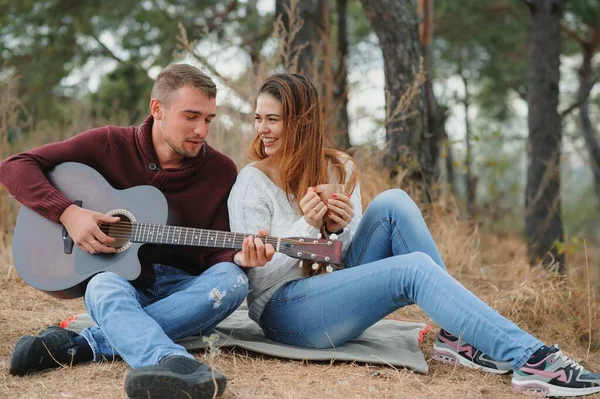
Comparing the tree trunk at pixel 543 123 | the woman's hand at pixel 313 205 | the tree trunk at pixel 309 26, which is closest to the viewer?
the woman's hand at pixel 313 205

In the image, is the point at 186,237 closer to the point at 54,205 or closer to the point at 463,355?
the point at 54,205

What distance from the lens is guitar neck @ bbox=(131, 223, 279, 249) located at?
9.29 ft

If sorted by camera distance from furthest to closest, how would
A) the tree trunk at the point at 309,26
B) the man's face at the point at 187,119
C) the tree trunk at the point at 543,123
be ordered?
the tree trunk at the point at 543,123 < the tree trunk at the point at 309,26 < the man's face at the point at 187,119

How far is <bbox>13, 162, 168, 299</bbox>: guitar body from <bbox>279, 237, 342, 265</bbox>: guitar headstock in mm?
579

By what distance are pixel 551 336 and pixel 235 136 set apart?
2657 mm

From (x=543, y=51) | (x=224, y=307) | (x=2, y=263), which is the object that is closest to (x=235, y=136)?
(x=2, y=263)

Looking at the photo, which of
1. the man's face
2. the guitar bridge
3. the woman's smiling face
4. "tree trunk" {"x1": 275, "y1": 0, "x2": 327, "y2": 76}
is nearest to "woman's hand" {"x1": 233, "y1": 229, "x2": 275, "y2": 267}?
the woman's smiling face

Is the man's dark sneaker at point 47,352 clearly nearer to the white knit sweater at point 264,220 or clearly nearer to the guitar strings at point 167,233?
the guitar strings at point 167,233

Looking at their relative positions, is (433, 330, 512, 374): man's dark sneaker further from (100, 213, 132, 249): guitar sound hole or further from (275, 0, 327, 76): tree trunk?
(275, 0, 327, 76): tree trunk

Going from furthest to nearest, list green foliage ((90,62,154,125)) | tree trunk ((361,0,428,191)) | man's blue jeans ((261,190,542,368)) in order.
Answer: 1. green foliage ((90,62,154,125))
2. tree trunk ((361,0,428,191))
3. man's blue jeans ((261,190,542,368))

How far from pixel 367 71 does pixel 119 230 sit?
3.81 meters

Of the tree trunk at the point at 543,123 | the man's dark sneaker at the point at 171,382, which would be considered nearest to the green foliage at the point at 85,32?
the tree trunk at the point at 543,123

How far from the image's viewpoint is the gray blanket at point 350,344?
9.72ft

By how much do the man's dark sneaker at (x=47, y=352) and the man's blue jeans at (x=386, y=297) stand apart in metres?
0.79
